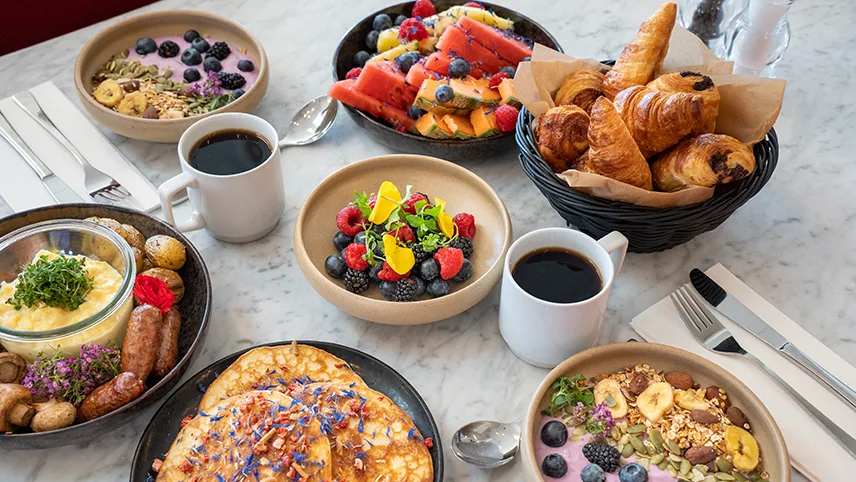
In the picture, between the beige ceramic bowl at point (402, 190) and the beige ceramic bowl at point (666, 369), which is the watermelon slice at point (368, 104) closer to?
the beige ceramic bowl at point (402, 190)

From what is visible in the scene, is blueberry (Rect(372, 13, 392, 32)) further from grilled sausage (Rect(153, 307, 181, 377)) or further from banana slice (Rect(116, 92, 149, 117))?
grilled sausage (Rect(153, 307, 181, 377))

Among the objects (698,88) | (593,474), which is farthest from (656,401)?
(698,88)

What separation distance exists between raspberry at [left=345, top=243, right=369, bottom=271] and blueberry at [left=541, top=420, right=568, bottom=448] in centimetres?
48

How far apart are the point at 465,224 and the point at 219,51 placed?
3.04ft

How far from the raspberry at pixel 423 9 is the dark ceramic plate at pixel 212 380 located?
1.11 m

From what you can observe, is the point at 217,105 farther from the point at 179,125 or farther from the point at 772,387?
the point at 772,387

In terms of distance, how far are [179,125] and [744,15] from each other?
1481mm

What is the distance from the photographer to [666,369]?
1.36 metres

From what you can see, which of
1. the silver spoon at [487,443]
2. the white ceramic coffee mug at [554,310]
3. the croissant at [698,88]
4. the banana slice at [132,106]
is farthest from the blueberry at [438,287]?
the banana slice at [132,106]

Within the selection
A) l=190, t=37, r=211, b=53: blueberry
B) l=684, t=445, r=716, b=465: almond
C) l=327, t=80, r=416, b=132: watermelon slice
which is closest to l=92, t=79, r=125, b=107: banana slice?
l=190, t=37, r=211, b=53: blueberry

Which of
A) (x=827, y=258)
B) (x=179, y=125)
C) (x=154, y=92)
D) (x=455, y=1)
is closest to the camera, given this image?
(x=827, y=258)

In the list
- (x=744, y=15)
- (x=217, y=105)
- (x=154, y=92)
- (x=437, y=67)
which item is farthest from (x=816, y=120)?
(x=154, y=92)

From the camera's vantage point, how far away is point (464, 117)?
72.9 inches

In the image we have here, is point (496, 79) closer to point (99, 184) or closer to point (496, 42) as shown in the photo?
point (496, 42)
